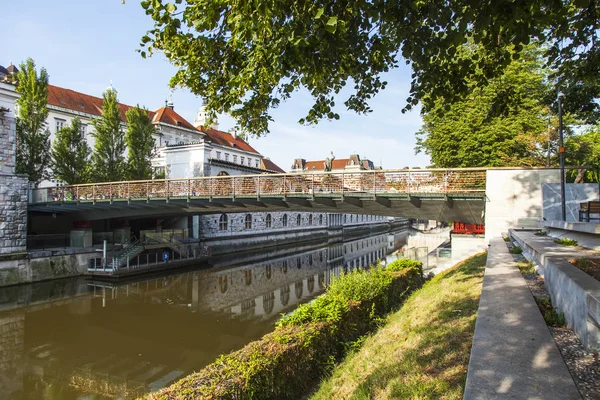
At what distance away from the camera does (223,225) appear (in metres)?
38.4

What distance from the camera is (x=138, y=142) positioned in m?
32.8

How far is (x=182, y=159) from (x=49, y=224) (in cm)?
1413

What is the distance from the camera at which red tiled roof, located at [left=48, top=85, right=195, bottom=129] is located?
4216 centimetres

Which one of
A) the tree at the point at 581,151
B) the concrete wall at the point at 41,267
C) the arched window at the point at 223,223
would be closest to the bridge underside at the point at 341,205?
the concrete wall at the point at 41,267

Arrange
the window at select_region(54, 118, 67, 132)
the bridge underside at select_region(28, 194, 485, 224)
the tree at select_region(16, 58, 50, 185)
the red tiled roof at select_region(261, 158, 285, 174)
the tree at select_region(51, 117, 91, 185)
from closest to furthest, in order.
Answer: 1. the bridge underside at select_region(28, 194, 485, 224)
2. the tree at select_region(16, 58, 50, 185)
3. the tree at select_region(51, 117, 91, 185)
4. the window at select_region(54, 118, 67, 132)
5. the red tiled roof at select_region(261, 158, 285, 174)

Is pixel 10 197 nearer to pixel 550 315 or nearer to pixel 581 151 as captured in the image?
pixel 550 315

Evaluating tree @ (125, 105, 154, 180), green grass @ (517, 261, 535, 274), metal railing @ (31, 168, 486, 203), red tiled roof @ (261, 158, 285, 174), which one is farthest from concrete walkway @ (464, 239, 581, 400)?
red tiled roof @ (261, 158, 285, 174)

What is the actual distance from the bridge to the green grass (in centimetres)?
709

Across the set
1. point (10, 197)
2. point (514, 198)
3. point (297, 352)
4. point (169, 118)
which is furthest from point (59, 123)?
point (297, 352)

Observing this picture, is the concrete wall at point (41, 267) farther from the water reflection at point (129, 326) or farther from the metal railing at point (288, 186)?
the metal railing at point (288, 186)

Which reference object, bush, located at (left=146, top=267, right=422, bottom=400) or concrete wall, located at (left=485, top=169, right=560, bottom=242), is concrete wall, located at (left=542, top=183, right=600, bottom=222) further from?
bush, located at (left=146, top=267, right=422, bottom=400)

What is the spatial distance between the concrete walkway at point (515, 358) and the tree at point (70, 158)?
108ft

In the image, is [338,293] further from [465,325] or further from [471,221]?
[471,221]

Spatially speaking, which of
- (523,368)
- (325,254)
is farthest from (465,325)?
(325,254)
